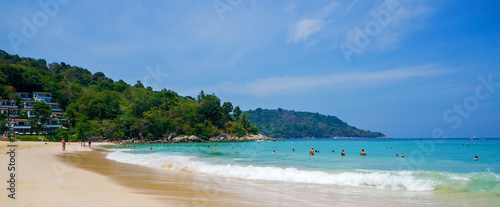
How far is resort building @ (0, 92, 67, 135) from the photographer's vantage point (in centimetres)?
6706

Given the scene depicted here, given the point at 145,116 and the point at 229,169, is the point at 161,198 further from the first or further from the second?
the point at 145,116

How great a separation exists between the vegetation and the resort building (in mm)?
2618

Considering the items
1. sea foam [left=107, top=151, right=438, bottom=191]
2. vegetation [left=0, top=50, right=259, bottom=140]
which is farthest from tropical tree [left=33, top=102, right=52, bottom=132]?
sea foam [left=107, top=151, right=438, bottom=191]

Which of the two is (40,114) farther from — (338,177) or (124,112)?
(338,177)

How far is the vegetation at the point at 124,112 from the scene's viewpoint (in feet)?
283

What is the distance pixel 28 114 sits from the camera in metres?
77.6

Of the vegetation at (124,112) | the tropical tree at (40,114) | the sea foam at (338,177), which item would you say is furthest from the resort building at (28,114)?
the sea foam at (338,177)

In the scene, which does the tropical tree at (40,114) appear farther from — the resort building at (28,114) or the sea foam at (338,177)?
the sea foam at (338,177)

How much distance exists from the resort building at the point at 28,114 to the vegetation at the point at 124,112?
262 cm

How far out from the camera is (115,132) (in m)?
87.4

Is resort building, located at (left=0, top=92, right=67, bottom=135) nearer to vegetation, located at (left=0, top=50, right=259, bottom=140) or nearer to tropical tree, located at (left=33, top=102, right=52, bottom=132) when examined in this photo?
tropical tree, located at (left=33, top=102, right=52, bottom=132)

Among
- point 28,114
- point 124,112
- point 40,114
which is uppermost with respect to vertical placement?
point 124,112

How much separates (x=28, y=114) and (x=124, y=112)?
27287 mm

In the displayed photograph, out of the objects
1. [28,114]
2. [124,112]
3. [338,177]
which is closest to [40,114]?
[28,114]
